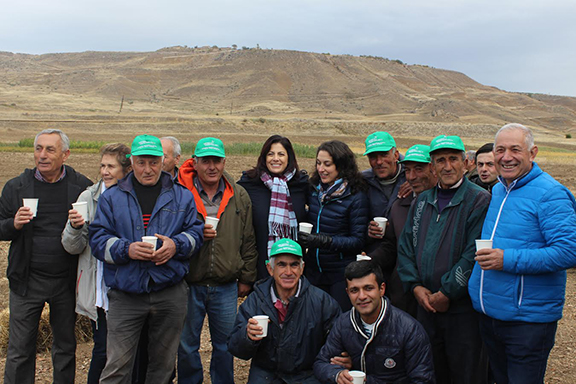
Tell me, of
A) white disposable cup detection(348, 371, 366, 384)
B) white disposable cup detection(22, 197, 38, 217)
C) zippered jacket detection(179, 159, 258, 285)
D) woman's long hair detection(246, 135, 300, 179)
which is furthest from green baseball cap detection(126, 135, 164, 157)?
white disposable cup detection(348, 371, 366, 384)

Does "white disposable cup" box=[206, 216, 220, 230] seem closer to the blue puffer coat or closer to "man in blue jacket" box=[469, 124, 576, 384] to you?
the blue puffer coat

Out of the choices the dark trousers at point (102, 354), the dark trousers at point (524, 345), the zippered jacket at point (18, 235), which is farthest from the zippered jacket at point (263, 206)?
the dark trousers at point (524, 345)

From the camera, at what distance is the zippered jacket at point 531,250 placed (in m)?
3.04

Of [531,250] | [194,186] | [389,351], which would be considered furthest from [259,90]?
[531,250]

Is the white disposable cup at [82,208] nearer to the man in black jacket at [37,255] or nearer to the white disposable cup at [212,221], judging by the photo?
the man in black jacket at [37,255]

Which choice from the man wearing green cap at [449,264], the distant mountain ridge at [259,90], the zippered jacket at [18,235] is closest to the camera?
the man wearing green cap at [449,264]

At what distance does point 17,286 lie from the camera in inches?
→ 155

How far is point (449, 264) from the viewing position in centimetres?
352

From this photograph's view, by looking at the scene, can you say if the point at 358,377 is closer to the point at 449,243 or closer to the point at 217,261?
the point at 449,243

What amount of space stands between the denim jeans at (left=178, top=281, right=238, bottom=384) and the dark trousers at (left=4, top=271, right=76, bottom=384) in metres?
0.90

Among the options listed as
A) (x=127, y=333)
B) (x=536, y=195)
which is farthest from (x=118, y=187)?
(x=536, y=195)

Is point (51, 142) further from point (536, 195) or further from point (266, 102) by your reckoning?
point (266, 102)

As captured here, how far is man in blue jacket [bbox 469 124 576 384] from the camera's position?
306cm

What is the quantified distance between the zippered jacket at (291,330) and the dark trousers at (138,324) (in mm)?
460
